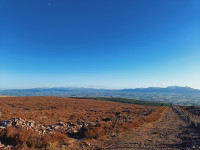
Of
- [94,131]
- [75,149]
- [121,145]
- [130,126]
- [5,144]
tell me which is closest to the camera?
[5,144]

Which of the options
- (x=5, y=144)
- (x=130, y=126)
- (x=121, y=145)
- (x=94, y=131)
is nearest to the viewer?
(x=5, y=144)

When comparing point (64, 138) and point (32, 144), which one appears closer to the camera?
point (32, 144)

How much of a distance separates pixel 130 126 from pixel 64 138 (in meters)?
9.15

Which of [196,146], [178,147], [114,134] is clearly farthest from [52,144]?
[196,146]

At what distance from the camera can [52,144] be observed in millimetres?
8539

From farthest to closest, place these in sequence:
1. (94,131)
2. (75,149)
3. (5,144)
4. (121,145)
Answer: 1. (94,131)
2. (121,145)
3. (75,149)
4. (5,144)

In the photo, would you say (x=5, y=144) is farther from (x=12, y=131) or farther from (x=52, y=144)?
(x=52, y=144)

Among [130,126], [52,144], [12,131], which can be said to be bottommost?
[130,126]

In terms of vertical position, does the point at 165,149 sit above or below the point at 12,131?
below

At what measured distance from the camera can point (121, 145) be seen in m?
9.20

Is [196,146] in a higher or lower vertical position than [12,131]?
lower

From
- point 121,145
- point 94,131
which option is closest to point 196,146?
point 121,145

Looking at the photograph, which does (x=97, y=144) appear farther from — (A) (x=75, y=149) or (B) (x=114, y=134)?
(B) (x=114, y=134)

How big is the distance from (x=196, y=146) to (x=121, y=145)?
18.1 ft
